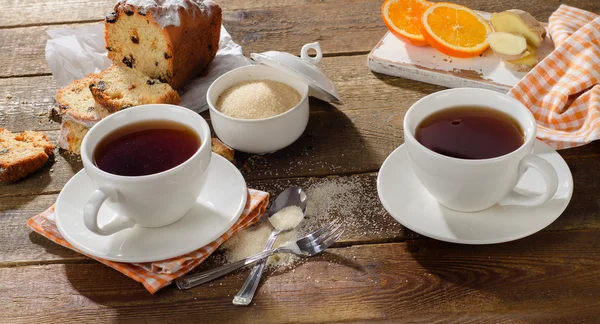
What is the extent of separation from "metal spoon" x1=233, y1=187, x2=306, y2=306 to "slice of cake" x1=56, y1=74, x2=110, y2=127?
58 centimetres

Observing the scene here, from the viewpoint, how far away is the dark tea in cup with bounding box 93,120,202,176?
119cm

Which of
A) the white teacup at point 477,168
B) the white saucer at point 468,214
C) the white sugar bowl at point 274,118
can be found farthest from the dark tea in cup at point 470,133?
the white sugar bowl at point 274,118

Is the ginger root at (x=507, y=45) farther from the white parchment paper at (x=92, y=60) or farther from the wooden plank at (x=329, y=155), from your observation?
the white parchment paper at (x=92, y=60)

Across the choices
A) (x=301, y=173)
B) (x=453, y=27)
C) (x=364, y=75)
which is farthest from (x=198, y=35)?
(x=453, y=27)

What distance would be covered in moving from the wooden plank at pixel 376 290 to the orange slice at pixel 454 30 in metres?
0.71

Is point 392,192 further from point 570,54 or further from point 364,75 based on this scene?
point 570,54

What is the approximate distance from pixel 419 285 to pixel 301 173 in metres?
0.42

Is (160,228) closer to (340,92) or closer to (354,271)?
(354,271)

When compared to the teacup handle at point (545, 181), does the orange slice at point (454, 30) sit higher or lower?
lower

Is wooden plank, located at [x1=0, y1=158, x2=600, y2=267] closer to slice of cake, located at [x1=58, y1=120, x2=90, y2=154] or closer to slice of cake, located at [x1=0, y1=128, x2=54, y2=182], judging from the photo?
slice of cake, located at [x1=0, y1=128, x2=54, y2=182]

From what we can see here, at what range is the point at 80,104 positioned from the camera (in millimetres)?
1691

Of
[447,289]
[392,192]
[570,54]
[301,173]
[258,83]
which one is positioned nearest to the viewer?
[447,289]

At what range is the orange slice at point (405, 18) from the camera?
Answer: 1.85m

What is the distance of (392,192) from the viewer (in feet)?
4.18
